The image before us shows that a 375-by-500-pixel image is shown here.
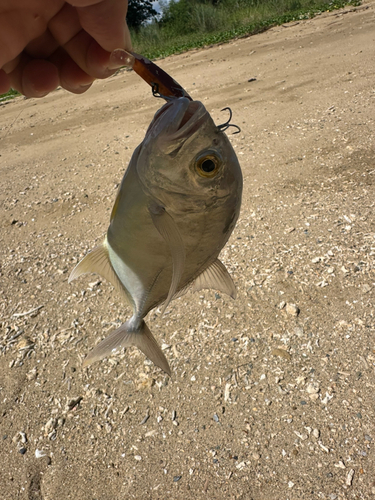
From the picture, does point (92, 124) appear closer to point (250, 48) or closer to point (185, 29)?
point (250, 48)

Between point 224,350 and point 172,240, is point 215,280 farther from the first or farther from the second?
point 224,350

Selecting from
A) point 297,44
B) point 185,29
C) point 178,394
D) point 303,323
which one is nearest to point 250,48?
point 297,44

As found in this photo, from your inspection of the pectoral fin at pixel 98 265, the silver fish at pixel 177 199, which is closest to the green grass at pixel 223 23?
the pectoral fin at pixel 98 265

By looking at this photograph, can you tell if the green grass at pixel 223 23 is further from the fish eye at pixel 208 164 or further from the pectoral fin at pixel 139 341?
the fish eye at pixel 208 164

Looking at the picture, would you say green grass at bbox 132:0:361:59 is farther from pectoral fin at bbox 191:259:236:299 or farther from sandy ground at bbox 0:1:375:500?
pectoral fin at bbox 191:259:236:299

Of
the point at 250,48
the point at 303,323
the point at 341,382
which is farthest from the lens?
the point at 250,48

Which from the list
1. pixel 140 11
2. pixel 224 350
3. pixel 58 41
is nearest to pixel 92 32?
pixel 58 41
